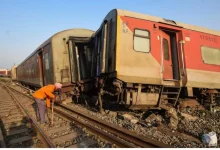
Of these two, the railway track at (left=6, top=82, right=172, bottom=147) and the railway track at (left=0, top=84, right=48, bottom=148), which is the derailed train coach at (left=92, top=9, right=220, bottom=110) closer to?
the railway track at (left=6, top=82, right=172, bottom=147)

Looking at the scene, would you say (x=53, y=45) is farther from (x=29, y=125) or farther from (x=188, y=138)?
(x=188, y=138)

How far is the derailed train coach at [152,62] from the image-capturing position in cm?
681

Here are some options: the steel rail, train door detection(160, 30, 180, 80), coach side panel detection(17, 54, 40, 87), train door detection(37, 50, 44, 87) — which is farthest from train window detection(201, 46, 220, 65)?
coach side panel detection(17, 54, 40, 87)

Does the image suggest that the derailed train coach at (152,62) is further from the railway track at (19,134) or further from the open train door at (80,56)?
the railway track at (19,134)

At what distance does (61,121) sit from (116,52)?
2.96 metres

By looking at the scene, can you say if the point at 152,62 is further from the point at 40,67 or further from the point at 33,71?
the point at 33,71

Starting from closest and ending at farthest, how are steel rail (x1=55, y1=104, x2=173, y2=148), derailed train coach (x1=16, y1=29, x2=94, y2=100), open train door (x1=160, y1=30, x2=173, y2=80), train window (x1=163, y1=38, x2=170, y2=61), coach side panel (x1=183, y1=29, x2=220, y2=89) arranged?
steel rail (x1=55, y1=104, x2=173, y2=148) < open train door (x1=160, y1=30, x2=173, y2=80) < train window (x1=163, y1=38, x2=170, y2=61) < coach side panel (x1=183, y1=29, x2=220, y2=89) < derailed train coach (x1=16, y1=29, x2=94, y2=100)

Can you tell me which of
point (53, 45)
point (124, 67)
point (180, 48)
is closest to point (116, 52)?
point (124, 67)

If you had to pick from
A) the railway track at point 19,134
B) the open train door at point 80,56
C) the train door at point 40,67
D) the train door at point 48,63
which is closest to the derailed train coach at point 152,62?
the open train door at point 80,56

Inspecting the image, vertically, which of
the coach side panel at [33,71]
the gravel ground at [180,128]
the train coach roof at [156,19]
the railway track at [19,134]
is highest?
the train coach roof at [156,19]

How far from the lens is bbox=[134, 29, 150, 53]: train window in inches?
277

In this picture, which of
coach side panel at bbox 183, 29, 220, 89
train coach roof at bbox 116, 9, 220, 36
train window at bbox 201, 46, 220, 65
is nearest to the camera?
train coach roof at bbox 116, 9, 220, 36

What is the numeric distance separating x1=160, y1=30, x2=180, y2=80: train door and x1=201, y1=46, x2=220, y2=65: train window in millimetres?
1546

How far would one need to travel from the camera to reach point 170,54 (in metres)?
8.12
